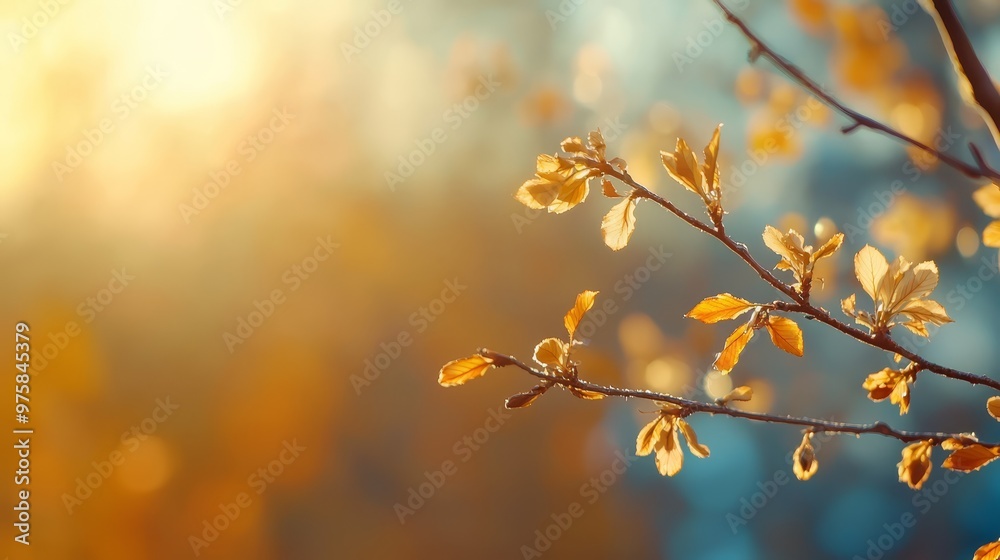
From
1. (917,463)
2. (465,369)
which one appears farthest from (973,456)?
(465,369)

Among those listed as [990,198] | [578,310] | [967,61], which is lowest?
[578,310]

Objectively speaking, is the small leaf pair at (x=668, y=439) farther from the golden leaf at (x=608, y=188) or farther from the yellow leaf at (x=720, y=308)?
the golden leaf at (x=608, y=188)

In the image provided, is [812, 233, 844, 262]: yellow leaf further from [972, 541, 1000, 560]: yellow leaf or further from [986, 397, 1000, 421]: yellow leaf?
[972, 541, 1000, 560]: yellow leaf

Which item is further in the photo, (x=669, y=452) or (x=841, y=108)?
(x=669, y=452)

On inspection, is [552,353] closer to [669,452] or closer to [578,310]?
[578,310]

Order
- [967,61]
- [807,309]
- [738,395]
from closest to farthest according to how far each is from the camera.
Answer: [967,61] → [807,309] → [738,395]

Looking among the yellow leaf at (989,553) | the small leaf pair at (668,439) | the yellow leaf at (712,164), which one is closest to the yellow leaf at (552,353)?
the small leaf pair at (668,439)

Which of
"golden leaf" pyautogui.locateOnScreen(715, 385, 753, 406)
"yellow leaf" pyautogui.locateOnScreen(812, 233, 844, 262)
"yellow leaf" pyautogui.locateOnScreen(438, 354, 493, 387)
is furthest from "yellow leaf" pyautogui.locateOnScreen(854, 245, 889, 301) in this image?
"yellow leaf" pyautogui.locateOnScreen(438, 354, 493, 387)
